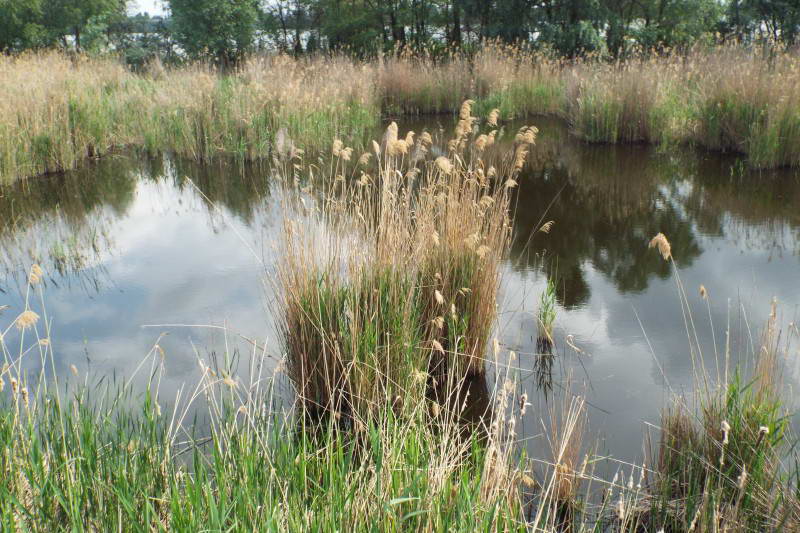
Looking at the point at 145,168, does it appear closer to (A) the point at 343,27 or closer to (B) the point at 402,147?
(B) the point at 402,147

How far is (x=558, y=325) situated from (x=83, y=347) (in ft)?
9.76

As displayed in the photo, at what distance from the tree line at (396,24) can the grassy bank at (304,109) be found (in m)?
7.97

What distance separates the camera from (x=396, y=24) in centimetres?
2672

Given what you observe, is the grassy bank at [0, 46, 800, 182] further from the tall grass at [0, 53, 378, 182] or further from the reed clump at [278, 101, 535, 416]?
the reed clump at [278, 101, 535, 416]

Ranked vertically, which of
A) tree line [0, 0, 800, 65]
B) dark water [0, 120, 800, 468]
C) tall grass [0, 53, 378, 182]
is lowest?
dark water [0, 120, 800, 468]

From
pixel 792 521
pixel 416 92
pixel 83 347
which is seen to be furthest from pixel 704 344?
pixel 416 92

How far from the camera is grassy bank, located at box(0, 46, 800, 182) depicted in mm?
7715

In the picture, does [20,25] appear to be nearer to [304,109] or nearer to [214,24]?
[214,24]

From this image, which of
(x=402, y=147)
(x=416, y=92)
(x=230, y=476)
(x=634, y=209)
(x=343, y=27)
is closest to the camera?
(x=230, y=476)

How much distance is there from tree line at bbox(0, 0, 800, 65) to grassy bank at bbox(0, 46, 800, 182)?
26.2 feet

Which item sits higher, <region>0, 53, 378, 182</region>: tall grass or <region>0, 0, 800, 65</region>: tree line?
<region>0, 0, 800, 65</region>: tree line

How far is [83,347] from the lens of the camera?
3.93 metres

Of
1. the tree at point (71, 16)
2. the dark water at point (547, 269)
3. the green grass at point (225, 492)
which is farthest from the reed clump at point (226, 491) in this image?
the tree at point (71, 16)

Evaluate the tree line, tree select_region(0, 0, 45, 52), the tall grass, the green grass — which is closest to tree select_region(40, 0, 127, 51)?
the tree line
